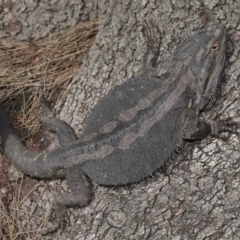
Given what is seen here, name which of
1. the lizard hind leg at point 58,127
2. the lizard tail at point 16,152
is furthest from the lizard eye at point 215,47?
the lizard tail at point 16,152

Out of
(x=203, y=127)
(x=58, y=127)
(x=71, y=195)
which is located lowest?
(x=71, y=195)

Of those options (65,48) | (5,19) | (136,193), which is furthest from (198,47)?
(5,19)

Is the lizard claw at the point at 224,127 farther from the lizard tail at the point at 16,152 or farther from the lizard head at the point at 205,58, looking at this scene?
the lizard tail at the point at 16,152

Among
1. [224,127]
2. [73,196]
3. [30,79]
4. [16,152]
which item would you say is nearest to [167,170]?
[224,127]

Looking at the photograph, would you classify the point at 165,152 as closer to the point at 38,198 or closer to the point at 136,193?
the point at 136,193

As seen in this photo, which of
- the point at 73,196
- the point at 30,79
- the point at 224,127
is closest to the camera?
the point at 224,127

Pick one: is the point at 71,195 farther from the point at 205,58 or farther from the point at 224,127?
the point at 205,58
